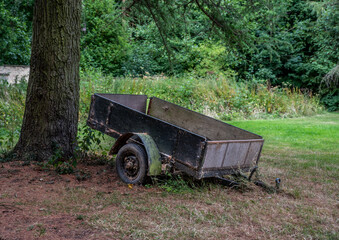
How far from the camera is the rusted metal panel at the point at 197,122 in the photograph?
606cm

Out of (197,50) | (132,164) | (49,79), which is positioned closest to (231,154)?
(132,164)

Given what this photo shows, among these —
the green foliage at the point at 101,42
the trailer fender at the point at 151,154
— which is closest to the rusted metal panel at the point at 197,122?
the trailer fender at the point at 151,154

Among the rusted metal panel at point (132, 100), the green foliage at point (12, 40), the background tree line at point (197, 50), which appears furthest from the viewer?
the background tree line at point (197, 50)

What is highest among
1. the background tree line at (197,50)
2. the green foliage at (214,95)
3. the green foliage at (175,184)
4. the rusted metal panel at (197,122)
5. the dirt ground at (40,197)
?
the background tree line at (197,50)

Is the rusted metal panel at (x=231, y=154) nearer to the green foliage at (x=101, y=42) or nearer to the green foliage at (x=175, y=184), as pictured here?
the green foliage at (x=175, y=184)

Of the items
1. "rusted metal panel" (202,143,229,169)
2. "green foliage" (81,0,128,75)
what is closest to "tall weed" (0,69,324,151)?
"green foliage" (81,0,128,75)

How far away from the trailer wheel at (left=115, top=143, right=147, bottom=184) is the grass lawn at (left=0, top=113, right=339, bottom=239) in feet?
0.45

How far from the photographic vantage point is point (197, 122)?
6.77m

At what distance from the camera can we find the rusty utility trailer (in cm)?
479

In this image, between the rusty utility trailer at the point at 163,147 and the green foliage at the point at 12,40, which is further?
the green foliage at the point at 12,40

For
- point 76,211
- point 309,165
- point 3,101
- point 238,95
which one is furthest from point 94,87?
point 76,211

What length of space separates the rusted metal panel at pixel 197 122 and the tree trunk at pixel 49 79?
1964 millimetres

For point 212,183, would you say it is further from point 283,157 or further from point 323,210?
point 283,157

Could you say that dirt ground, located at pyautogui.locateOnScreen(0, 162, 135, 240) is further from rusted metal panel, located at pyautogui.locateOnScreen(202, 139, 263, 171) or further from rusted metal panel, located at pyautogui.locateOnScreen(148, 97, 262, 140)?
rusted metal panel, located at pyautogui.locateOnScreen(148, 97, 262, 140)
